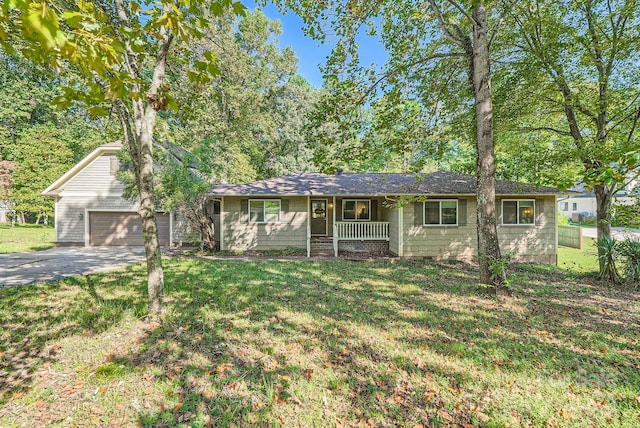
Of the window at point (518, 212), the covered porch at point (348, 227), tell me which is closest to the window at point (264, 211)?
the covered porch at point (348, 227)

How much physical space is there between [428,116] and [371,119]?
5.51 ft

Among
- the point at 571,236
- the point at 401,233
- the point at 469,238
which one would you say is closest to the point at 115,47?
the point at 401,233

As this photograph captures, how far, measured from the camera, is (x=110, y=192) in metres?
13.3

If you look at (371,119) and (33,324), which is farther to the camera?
(371,119)

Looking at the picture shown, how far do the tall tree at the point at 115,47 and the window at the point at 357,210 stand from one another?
385 inches

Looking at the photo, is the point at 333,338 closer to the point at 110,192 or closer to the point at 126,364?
the point at 126,364

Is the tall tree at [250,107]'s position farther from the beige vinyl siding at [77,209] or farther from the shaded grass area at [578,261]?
the shaded grass area at [578,261]

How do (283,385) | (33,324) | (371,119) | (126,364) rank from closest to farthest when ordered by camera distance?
(283,385) → (126,364) → (33,324) → (371,119)

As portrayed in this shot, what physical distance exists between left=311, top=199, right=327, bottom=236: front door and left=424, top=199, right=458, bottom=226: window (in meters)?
4.83

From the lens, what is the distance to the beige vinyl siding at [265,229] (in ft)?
39.1

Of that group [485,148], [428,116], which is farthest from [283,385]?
[428,116]

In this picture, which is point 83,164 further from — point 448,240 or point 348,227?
point 448,240

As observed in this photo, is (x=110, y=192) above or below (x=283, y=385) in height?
above

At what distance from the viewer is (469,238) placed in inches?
430
